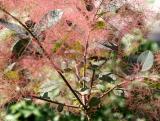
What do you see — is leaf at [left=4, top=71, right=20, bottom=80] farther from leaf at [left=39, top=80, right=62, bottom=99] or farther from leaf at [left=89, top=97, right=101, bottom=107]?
leaf at [left=89, top=97, right=101, bottom=107]

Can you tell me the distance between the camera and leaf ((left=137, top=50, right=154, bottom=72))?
116 centimetres

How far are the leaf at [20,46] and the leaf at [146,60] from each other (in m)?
0.26

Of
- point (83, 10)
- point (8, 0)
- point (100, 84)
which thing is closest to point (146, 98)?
point (100, 84)

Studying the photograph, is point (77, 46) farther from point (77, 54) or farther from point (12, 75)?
point (12, 75)

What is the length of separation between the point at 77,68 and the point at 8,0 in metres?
0.22

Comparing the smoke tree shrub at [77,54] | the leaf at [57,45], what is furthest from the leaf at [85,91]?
the leaf at [57,45]

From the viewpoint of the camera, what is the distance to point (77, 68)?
1.19 metres

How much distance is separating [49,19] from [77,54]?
0.12m

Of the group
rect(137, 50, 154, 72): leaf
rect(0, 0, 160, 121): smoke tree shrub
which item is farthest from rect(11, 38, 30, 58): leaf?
rect(137, 50, 154, 72): leaf

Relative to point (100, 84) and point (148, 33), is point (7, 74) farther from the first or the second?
point (148, 33)

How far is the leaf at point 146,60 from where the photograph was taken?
45.7 inches

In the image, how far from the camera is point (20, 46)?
1.11 m

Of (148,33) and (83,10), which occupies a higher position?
(83,10)

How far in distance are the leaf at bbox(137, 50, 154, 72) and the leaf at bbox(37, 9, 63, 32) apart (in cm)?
23
